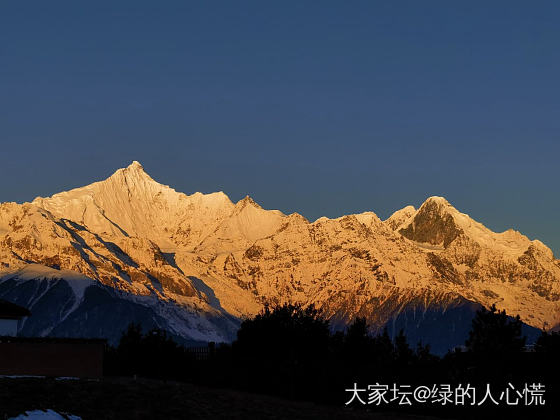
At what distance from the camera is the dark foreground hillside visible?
144ft

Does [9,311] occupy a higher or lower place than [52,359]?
higher

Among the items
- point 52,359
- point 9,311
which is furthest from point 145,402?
point 9,311

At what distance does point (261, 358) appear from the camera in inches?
2480

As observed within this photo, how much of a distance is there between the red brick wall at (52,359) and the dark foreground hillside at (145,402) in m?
1.24

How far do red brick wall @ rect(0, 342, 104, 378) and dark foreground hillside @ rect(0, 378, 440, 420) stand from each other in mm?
1243

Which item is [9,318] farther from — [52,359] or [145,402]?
[145,402]

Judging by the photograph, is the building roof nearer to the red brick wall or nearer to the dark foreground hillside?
the red brick wall

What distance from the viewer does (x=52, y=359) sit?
1980 inches

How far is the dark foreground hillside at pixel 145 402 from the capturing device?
4375 cm

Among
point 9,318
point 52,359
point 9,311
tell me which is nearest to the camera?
point 52,359

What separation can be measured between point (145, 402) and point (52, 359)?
5.58 metres

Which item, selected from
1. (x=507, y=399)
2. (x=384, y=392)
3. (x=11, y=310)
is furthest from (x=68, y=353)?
(x=507, y=399)

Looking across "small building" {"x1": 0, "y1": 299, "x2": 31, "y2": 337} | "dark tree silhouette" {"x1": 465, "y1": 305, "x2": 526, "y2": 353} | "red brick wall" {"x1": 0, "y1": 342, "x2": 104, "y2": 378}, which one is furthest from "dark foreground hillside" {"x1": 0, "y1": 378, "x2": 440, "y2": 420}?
"dark tree silhouette" {"x1": 465, "y1": 305, "x2": 526, "y2": 353}

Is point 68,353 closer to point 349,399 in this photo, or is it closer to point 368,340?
point 349,399
